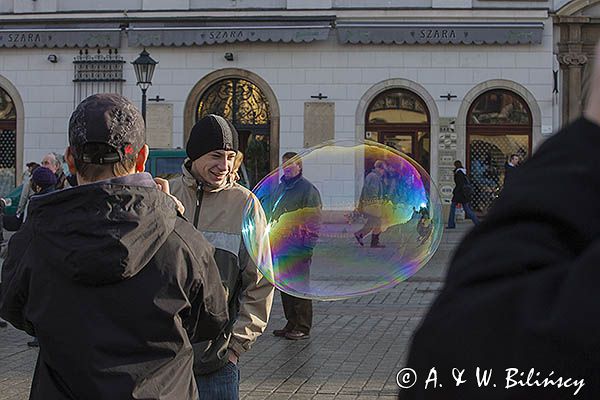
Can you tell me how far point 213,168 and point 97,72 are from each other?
927 inches

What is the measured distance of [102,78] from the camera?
87.4 ft

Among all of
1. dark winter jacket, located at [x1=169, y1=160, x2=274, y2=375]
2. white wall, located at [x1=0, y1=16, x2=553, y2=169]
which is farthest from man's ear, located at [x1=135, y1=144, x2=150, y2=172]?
white wall, located at [x1=0, y1=16, x2=553, y2=169]

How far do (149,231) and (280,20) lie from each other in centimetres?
2400

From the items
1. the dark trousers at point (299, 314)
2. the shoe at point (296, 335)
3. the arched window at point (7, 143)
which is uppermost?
the arched window at point (7, 143)

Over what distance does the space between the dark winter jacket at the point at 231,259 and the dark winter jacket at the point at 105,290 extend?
3.77 ft

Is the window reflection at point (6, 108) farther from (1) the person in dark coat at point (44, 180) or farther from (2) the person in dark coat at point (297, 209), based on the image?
(2) the person in dark coat at point (297, 209)

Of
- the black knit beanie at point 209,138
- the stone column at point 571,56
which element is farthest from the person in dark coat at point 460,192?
the black knit beanie at point 209,138

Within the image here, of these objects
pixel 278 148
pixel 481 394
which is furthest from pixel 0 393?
pixel 278 148

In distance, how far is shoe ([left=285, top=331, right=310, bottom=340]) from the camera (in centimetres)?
949

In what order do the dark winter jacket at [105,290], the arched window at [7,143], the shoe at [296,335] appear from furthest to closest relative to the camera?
the arched window at [7,143] → the shoe at [296,335] → the dark winter jacket at [105,290]

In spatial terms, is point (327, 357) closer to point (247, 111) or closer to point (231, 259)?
point (231, 259)

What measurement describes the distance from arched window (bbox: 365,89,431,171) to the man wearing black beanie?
21.7m

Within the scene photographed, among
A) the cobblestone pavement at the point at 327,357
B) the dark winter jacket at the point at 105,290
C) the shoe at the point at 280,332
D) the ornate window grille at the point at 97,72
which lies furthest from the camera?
the ornate window grille at the point at 97,72

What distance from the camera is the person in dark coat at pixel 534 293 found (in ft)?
3.07
